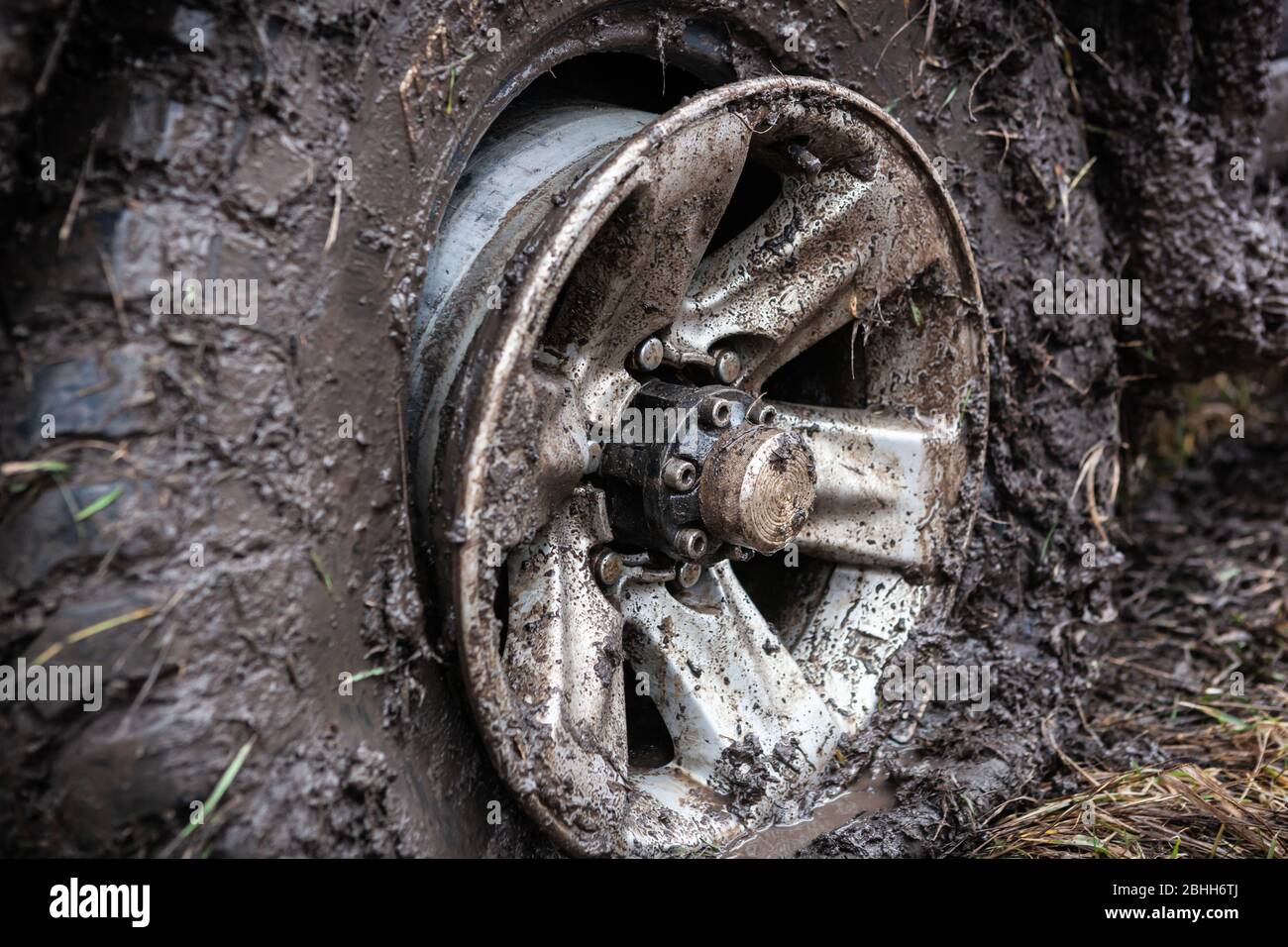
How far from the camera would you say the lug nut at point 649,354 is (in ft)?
5.08

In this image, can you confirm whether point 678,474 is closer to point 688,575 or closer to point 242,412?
point 688,575

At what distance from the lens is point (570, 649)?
1.45 metres

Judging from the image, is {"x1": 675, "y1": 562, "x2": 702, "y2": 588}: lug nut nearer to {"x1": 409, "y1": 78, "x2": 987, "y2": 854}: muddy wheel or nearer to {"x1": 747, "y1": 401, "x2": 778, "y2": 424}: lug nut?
{"x1": 409, "y1": 78, "x2": 987, "y2": 854}: muddy wheel

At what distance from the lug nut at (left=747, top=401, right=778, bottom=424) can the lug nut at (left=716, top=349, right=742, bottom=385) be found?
6cm

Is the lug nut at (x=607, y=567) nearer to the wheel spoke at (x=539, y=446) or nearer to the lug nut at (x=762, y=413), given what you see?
the wheel spoke at (x=539, y=446)

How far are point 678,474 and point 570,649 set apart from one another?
0.28m

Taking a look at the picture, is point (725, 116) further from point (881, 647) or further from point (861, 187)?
point (881, 647)

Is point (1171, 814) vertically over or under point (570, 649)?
under

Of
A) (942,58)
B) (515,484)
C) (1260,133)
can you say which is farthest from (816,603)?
(1260,133)

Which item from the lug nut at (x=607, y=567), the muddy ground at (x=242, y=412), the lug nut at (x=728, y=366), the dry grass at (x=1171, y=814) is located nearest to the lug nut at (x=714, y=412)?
the lug nut at (x=728, y=366)

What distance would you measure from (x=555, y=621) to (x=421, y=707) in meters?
0.22

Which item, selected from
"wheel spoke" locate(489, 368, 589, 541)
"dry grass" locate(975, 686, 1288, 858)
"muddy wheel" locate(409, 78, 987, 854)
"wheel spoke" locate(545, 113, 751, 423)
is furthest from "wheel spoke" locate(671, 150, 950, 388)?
"dry grass" locate(975, 686, 1288, 858)

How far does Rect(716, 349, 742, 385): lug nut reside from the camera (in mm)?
1630

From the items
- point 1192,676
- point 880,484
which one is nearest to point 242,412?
point 880,484
